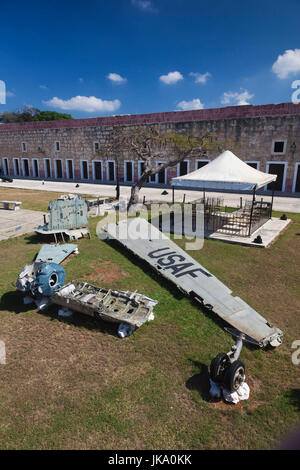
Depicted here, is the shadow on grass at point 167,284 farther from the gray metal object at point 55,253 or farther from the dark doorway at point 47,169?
the dark doorway at point 47,169

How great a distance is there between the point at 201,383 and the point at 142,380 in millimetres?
947

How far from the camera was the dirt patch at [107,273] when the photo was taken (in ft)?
27.3

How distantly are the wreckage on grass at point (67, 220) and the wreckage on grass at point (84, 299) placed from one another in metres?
4.84

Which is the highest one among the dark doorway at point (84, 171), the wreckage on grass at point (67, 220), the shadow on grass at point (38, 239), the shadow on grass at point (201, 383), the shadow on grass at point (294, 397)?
the dark doorway at point (84, 171)

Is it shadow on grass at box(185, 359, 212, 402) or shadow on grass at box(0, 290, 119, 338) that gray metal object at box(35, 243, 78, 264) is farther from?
shadow on grass at box(185, 359, 212, 402)

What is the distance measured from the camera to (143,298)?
649cm

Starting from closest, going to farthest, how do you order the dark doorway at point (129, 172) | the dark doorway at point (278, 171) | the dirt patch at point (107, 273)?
1. the dirt patch at point (107, 273)
2. the dark doorway at point (278, 171)
3. the dark doorway at point (129, 172)

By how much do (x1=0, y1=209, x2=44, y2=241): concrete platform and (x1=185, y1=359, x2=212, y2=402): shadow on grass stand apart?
10315 mm

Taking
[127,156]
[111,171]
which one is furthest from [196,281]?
[111,171]

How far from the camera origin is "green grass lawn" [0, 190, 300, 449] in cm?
386

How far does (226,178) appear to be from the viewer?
11.8 meters

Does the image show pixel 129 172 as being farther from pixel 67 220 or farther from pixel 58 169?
pixel 67 220

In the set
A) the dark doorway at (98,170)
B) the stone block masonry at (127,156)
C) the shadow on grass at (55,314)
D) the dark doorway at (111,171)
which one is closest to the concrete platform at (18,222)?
the shadow on grass at (55,314)
